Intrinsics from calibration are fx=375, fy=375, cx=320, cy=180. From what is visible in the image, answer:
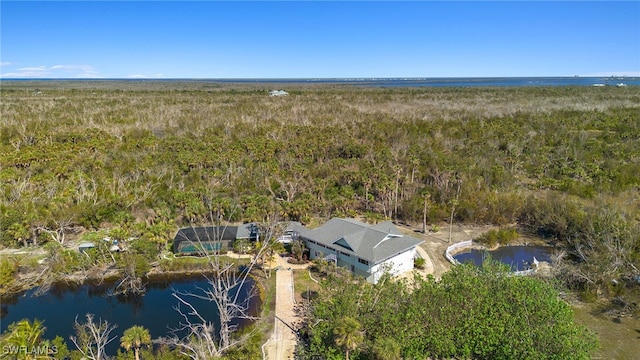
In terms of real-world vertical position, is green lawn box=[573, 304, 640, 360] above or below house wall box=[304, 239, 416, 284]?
below

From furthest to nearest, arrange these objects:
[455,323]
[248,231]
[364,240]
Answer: [248,231], [364,240], [455,323]

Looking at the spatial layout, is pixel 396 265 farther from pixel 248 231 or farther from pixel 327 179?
pixel 327 179

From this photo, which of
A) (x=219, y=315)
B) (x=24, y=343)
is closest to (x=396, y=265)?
(x=219, y=315)

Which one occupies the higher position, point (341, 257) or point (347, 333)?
point (347, 333)

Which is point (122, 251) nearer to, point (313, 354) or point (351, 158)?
point (313, 354)

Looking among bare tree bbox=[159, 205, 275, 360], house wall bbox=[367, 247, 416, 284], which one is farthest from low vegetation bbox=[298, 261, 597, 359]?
Answer: house wall bbox=[367, 247, 416, 284]

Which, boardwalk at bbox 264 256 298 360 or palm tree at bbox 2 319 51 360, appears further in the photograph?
boardwalk at bbox 264 256 298 360

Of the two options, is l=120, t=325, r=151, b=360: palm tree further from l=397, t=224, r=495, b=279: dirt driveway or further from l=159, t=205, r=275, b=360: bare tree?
l=397, t=224, r=495, b=279: dirt driveway

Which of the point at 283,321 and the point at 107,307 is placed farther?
the point at 107,307
